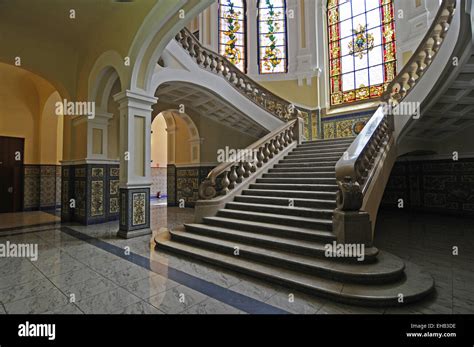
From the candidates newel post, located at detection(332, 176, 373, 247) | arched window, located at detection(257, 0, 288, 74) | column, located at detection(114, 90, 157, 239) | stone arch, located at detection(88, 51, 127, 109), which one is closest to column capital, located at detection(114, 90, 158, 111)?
column, located at detection(114, 90, 157, 239)

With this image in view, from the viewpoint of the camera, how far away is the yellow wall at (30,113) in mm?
9039

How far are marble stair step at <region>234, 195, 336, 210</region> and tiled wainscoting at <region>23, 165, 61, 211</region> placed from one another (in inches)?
323

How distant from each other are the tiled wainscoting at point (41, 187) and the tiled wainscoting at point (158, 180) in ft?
15.7

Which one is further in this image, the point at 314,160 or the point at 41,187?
the point at 41,187

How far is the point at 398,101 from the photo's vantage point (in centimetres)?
586

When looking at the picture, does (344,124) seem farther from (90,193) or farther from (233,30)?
(90,193)

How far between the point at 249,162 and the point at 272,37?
7881mm

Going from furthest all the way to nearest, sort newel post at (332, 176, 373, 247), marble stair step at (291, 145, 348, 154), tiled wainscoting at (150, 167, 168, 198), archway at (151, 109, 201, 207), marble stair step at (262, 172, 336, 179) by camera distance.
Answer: tiled wainscoting at (150, 167, 168, 198), archway at (151, 109, 201, 207), marble stair step at (291, 145, 348, 154), marble stair step at (262, 172, 336, 179), newel post at (332, 176, 373, 247)

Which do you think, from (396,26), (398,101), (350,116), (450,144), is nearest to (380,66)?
(396,26)

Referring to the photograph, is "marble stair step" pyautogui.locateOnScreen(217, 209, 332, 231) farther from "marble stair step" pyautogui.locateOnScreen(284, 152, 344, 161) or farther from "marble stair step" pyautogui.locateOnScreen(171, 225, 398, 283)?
"marble stair step" pyautogui.locateOnScreen(284, 152, 344, 161)

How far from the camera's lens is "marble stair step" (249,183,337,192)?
4.90 m

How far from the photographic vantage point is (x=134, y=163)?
540 centimetres

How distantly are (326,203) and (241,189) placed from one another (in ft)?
6.52

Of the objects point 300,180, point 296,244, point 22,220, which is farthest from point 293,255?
point 22,220
